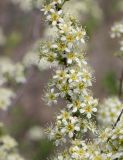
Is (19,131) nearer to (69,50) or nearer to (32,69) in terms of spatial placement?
(32,69)

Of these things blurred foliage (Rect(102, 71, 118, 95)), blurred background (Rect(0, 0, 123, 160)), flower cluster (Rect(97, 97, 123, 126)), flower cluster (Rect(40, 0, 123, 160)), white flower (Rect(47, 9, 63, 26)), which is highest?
blurred background (Rect(0, 0, 123, 160))

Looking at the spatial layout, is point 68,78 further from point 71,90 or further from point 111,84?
point 111,84

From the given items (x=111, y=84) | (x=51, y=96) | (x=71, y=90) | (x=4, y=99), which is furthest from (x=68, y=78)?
(x=111, y=84)

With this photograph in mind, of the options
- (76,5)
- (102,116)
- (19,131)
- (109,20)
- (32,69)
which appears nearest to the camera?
(102,116)

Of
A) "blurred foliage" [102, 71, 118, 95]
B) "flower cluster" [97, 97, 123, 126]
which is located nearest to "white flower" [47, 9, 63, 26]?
"flower cluster" [97, 97, 123, 126]

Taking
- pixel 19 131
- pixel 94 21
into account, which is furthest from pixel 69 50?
pixel 19 131

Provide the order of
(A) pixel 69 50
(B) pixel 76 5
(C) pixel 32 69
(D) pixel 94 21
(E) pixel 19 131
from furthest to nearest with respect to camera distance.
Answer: (E) pixel 19 131, (D) pixel 94 21, (B) pixel 76 5, (C) pixel 32 69, (A) pixel 69 50

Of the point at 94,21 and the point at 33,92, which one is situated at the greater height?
the point at 33,92

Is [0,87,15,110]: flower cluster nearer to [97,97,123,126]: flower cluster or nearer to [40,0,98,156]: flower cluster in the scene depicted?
[97,97,123,126]: flower cluster
